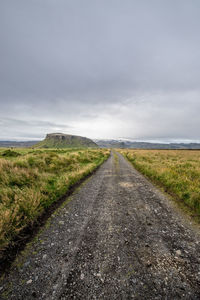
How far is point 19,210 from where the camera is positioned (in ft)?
15.9

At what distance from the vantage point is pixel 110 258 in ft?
10.9

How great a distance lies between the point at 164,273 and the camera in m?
2.95

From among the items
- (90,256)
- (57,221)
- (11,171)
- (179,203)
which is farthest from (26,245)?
(179,203)

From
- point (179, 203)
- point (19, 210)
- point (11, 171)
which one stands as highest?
point (11, 171)

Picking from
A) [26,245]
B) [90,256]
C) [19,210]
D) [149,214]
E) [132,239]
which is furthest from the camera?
[149,214]

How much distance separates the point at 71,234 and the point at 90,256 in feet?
3.68

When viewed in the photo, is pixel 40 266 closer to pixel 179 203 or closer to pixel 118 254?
pixel 118 254

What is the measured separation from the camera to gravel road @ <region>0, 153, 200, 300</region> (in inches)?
101

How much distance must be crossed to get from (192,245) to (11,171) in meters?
10.4

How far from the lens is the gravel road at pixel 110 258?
2572 mm

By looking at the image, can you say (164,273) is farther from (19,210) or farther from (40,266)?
(19,210)

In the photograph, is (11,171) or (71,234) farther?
(11,171)

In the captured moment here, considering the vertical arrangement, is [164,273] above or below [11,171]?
below

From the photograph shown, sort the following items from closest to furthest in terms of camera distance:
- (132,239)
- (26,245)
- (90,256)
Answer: (90,256) < (26,245) < (132,239)
